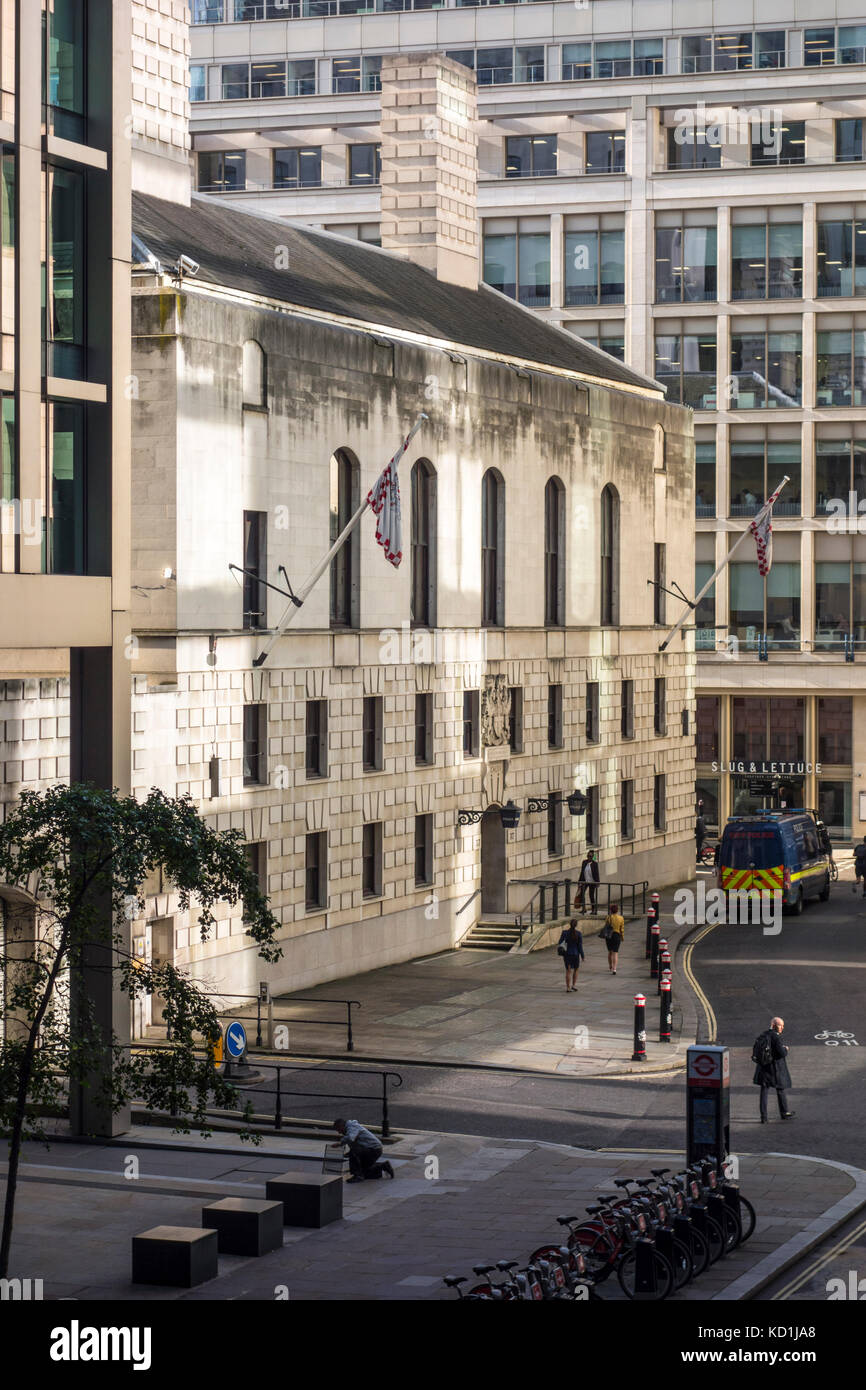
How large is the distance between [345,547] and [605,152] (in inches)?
1567

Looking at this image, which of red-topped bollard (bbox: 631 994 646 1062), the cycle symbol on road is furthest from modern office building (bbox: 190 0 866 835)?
red-topped bollard (bbox: 631 994 646 1062)

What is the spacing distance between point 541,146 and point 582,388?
28070 millimetres

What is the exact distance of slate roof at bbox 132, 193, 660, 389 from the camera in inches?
1566

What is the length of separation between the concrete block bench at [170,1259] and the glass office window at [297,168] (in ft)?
215

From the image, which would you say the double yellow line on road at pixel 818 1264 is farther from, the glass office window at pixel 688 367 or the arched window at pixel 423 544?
the glass office window at pixel 688 367

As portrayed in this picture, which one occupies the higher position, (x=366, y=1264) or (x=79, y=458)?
(x=79, y=458)

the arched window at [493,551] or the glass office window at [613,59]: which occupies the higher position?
the glass office window at [613,59]

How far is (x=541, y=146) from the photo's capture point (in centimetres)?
7738

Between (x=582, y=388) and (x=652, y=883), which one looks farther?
(x=652, y=883)

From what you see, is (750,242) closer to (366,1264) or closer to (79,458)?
(79,458)

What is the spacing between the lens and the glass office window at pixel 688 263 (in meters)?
75.0

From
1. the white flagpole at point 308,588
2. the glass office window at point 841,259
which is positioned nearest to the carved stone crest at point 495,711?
the white flagpole at point 308,588

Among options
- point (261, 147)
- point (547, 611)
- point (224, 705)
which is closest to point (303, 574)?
point (224, 705)

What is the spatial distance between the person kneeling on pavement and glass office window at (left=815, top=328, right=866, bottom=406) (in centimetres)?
5360
